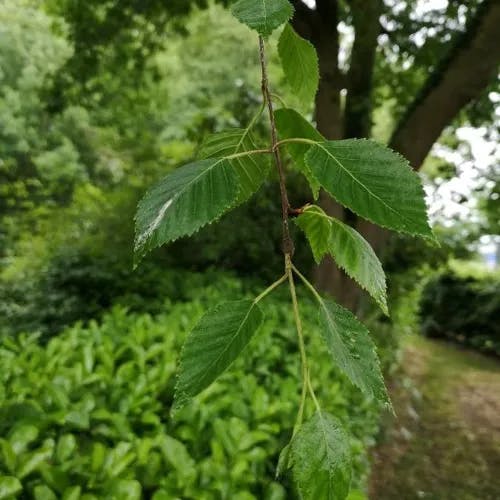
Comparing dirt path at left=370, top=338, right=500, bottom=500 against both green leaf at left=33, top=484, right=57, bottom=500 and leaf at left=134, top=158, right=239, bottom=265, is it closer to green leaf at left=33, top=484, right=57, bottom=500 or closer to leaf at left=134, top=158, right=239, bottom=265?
green leaf at left=33, top=484, right=57, bottom=500

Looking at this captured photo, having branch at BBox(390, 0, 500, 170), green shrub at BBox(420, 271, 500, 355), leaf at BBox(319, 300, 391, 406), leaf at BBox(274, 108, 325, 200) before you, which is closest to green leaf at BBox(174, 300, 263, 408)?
leaf at BBox(319, 300, 391, 406)

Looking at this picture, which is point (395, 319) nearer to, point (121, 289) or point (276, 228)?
point (276, 228)

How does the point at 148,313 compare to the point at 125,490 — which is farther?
the point at 148,313

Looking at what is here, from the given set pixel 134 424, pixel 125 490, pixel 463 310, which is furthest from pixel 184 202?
pixel 463 310

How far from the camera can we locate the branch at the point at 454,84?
4.20m

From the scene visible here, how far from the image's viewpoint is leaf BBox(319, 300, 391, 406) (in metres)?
0.51

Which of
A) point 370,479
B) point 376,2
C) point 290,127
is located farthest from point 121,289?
point 290,127

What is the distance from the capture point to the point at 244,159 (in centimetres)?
59

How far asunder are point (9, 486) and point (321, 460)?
51.8 inches

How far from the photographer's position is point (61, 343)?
2760 millimetres

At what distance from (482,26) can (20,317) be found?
5.87 metres

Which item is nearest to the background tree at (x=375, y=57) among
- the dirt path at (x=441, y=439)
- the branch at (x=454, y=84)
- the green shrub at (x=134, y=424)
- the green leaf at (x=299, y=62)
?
the branch at (x=454, y=84)

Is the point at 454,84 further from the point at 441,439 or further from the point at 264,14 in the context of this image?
the point at 441,439

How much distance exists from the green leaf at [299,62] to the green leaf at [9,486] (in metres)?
1.40
